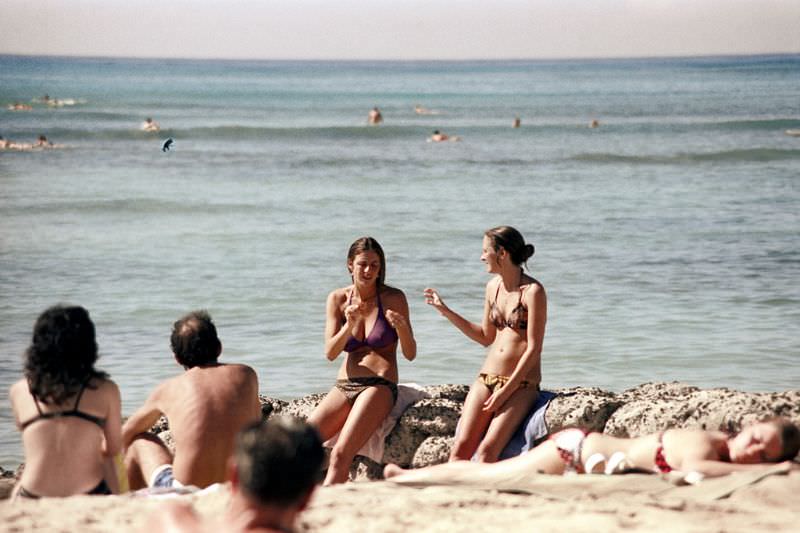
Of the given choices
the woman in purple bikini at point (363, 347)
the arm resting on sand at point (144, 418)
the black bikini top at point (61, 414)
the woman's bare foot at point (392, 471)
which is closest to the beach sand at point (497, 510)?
the black bikini top at point (61, 414)

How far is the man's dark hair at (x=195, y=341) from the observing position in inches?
220

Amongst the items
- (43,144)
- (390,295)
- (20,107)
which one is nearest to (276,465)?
(390,295)

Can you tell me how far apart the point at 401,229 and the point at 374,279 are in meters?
12.6

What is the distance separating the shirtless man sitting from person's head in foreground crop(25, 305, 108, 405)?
2.52ft

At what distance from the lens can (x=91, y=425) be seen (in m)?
4.80

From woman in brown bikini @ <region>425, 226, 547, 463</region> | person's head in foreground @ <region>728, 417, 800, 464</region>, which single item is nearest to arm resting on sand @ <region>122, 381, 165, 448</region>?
woman in brown bikini @ <region>425, 226, 547, 463</region>

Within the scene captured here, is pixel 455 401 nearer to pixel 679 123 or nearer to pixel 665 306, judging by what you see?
pixel 665 306

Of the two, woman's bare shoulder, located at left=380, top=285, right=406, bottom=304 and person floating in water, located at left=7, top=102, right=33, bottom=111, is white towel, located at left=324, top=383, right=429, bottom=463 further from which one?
person floating in water, located at left=7, top=102, right=33, bottom=111

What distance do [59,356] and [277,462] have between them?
229 centimetres

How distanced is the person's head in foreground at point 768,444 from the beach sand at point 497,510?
0.24m

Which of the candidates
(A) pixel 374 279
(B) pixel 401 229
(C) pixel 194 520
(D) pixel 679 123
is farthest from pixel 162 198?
(D) pixel 679 123

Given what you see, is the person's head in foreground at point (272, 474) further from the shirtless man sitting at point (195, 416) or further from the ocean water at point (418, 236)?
the ocean water at point (418, 236)

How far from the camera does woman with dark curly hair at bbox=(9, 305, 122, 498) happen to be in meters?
4.73

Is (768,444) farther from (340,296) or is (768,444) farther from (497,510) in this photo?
(340,296)
